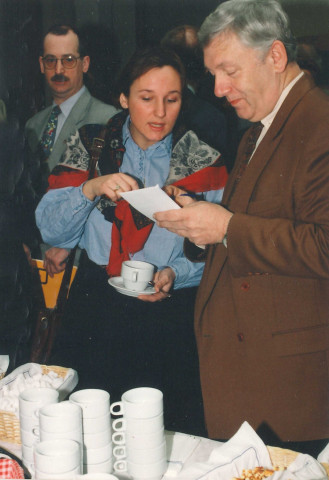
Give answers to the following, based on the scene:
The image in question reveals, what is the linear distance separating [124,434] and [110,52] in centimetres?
146

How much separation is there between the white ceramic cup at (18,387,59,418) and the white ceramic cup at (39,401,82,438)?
0.05 metres

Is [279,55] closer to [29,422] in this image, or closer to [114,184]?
[114,184]

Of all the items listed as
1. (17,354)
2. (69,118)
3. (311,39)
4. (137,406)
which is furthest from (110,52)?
(137,406)

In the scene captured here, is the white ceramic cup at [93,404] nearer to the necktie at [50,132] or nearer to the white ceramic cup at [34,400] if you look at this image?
the white ceramic cup at [34,400]

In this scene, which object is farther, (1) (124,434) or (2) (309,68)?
(2) (309,68)

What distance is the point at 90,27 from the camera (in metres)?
1.95

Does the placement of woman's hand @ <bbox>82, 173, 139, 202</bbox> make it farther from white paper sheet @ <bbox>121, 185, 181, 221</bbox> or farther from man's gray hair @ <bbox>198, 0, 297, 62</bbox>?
man's gray hair @ <bbox>198, 0, 297, 62</bbox>

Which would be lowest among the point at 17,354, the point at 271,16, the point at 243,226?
the point at 17,354

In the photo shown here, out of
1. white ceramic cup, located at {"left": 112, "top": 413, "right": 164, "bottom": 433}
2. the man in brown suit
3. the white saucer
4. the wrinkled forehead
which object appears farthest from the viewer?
the wrinkled forehead

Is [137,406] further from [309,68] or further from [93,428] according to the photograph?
[309,68]

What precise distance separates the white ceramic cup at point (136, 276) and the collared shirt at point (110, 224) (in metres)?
0.16

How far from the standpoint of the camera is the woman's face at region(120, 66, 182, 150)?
1.80 meters

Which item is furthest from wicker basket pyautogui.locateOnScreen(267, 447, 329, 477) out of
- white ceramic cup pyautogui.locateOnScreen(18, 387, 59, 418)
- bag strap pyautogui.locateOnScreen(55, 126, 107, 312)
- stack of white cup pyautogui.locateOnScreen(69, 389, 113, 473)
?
bag strap pyautogui.locateOnScreen(55, 126, 107, 312)

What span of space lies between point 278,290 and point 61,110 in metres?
1.17
